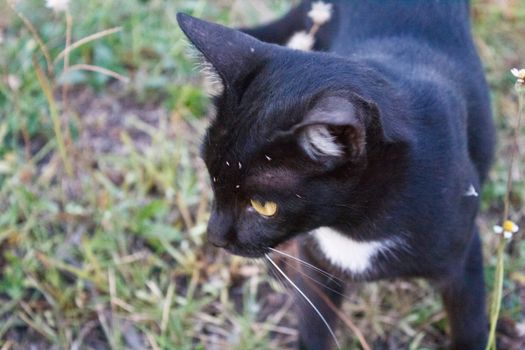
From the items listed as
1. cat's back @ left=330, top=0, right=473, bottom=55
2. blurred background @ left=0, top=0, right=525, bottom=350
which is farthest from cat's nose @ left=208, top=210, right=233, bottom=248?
cat's back @ left=330, top=0, right=473, bottom=55

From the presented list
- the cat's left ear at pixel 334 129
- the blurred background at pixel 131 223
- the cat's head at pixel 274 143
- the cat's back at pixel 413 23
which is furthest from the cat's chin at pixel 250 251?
the cat's back at pixel 413 23

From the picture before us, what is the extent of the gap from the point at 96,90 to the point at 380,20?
3.92ft

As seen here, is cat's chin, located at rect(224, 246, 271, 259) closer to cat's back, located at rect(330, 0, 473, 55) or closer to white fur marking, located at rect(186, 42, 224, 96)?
white fur marking, located at rect(186, 42, 224, 96)

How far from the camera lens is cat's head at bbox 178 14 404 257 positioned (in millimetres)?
1166

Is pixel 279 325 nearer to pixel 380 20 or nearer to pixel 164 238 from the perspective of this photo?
pixel 164 238

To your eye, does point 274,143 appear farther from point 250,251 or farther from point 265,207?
point 250,251

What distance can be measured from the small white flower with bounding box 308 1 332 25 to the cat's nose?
709 mm

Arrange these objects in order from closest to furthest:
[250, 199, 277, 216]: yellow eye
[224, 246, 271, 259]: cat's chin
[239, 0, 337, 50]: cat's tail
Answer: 1. [250, 199, 277, 216]: yellow eye
2. [224, 246, 271, 259]: cat's chin
3. [239, 0, 337, 50]: cat's tail

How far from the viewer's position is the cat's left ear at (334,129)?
1031mm

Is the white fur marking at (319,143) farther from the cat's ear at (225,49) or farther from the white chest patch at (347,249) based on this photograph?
the white chest patch at (347,249)

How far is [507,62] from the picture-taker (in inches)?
105

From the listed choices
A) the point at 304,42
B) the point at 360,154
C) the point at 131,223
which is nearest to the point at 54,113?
the point at 131,223

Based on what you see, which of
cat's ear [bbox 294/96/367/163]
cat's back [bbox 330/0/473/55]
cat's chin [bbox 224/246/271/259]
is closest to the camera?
cat's ear [bbox 294/96/367/163]

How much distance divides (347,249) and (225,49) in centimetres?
51
